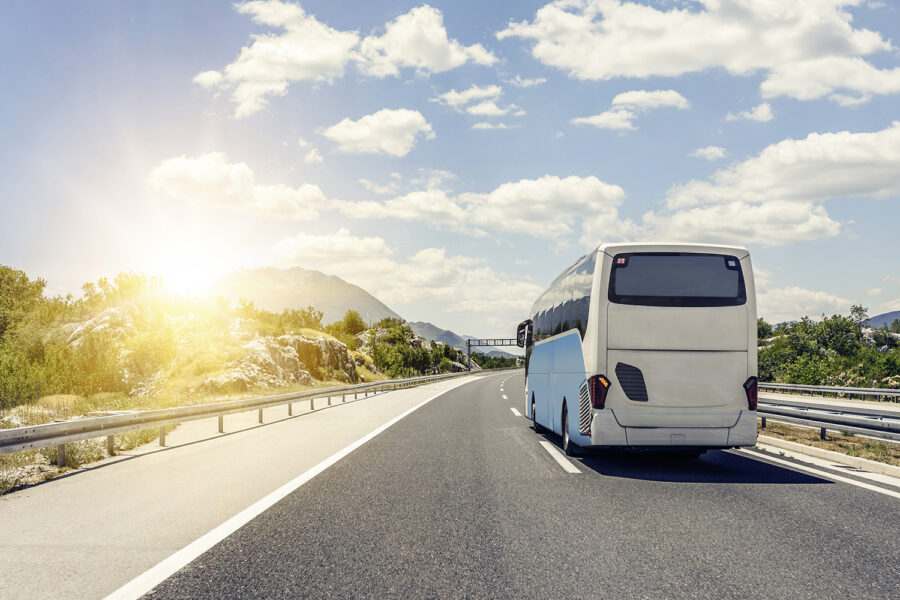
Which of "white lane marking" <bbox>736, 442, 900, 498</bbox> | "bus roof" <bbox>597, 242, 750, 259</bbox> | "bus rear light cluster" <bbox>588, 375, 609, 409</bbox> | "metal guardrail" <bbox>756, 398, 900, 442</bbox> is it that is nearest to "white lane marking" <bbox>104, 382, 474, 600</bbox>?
"bus rear light cluster" <bbox>588, 375, 609, 409</bbox>

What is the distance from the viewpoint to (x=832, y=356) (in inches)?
2079

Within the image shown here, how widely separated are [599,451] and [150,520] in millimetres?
7152

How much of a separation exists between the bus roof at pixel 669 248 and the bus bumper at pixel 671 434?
217cm

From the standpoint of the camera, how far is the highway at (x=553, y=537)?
404 centimetres

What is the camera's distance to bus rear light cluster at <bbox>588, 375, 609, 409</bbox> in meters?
8.57

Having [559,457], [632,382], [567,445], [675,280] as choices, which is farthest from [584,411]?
[675,280]

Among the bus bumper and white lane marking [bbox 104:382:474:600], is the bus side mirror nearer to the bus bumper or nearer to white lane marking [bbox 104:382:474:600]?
the bus bumper

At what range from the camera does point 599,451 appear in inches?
422

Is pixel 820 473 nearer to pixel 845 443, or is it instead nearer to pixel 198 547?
pixel 845 443

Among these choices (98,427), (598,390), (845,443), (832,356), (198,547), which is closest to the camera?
(198,547)

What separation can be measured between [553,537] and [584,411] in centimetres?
384

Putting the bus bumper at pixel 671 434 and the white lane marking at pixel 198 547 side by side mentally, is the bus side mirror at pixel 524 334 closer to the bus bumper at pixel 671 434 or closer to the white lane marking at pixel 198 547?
the bus bumper at pixel 671 434

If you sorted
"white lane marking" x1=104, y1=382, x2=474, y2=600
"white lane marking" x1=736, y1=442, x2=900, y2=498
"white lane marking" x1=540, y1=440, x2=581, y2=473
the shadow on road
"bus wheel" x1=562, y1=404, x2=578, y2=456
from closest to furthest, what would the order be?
"white lane marking" x1=104, y1=382, x2=474, y2=600
"white lane marking" x1=736, y1=442, x2=900, y2=498
the shadow on road
"white lane marking" x1=540, y1=440, x2=581, y2=473
"bus wheel" x1=562, y1=404, x2=578, y2=456

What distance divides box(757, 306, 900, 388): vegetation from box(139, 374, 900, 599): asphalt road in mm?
30490
